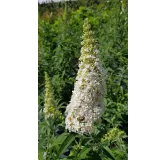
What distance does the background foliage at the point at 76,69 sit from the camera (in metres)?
1.48

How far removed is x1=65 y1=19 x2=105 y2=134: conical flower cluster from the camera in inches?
56.1

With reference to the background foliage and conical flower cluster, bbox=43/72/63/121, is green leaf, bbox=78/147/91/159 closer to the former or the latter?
the background foliage

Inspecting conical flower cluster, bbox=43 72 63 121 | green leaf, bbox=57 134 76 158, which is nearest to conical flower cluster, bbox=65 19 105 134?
green leaf, bbox=57 134 76 158

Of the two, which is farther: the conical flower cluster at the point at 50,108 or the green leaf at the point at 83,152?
the conical flower cluster at the point at 50,108

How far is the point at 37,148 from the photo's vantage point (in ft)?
5.42

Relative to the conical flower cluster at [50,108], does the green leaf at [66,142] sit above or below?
below

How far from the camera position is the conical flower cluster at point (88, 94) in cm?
143

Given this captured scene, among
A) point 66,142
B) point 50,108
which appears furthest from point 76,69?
point 66,142

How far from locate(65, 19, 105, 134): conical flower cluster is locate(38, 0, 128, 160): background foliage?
2.0 inches

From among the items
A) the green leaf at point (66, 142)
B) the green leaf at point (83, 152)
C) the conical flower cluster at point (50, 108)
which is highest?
the conical flower cluster at point (50, 108)

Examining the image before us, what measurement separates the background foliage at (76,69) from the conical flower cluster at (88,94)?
5cm

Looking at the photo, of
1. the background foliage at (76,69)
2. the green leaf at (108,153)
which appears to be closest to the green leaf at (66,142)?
the background foliage at (76,69)

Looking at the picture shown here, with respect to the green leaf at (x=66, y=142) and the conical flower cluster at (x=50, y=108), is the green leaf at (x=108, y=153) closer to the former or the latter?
the green leaf at (x=66, y=142)

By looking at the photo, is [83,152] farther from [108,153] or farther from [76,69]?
[76,69]
